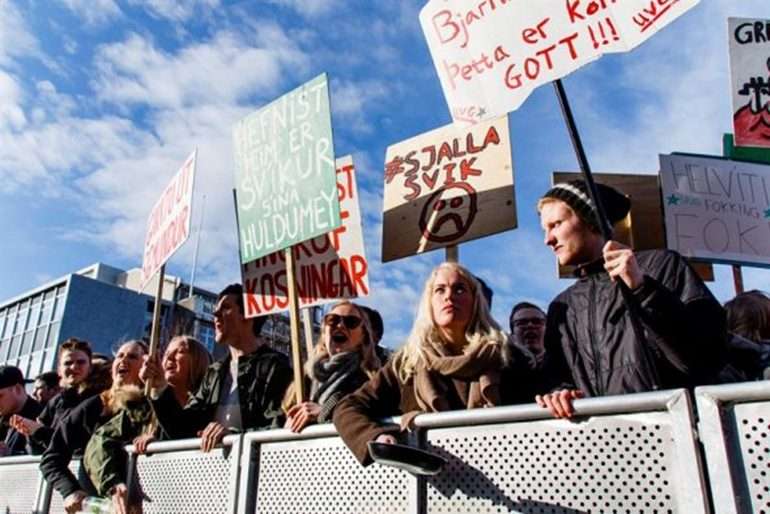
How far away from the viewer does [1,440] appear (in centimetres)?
555

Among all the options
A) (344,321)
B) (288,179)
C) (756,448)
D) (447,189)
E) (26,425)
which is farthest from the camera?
(26,425)

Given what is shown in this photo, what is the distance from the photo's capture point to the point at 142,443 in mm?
3305

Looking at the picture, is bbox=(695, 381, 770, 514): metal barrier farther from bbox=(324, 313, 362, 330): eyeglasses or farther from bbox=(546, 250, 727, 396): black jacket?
bbox=(324, 313, 362, 330): eyeglasses

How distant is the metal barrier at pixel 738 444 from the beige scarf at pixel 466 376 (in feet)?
2.61

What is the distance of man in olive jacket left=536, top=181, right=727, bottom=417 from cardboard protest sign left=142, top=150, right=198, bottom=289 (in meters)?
2.62

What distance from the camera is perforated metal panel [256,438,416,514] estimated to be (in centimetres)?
226

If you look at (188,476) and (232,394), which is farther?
(232,394)

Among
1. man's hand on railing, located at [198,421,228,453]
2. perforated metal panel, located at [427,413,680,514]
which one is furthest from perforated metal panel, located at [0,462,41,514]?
perforated metal panel, located at [427,413,680,514]

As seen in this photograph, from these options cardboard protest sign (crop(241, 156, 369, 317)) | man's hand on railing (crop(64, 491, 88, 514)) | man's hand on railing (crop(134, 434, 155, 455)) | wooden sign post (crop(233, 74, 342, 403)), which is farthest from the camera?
cardboard protest sign (crop(241, 156, 369, 317))

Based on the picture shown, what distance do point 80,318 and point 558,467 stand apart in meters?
44.9

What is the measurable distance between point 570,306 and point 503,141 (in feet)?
6.07

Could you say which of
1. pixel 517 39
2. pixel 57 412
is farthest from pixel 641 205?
pixel 57 412

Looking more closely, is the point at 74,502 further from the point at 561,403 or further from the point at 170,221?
the point at 561,403

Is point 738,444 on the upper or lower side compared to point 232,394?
lower
